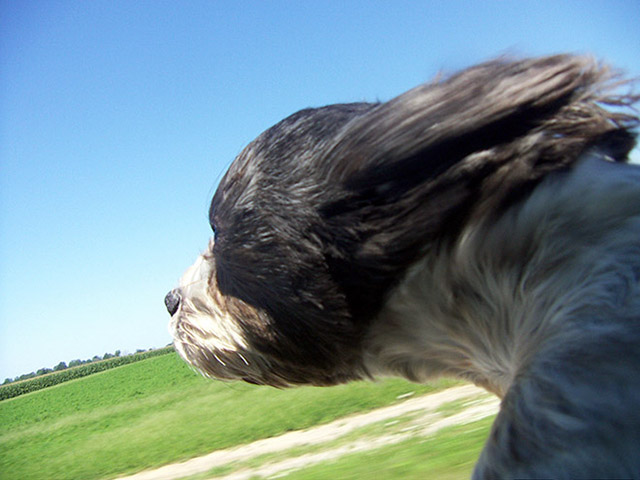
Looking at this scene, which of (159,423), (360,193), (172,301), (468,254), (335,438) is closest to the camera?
(468,254)

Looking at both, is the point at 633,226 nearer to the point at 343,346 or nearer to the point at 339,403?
the point at 343,346

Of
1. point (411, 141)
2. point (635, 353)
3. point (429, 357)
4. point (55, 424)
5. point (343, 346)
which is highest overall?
point (411, 141)

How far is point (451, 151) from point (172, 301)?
1596 millimetres

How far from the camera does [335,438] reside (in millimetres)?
10766

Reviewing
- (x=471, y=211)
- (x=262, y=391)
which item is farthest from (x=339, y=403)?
(x=471, y=211)

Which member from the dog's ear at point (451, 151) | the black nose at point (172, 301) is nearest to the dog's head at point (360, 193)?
the dog's ear at point (451, 151)

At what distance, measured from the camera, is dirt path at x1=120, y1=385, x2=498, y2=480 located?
873 cm

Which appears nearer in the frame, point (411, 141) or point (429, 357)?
point (411, 141)

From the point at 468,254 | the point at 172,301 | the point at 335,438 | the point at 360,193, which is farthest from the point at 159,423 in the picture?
the point at 468,254

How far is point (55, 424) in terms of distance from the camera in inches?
1008

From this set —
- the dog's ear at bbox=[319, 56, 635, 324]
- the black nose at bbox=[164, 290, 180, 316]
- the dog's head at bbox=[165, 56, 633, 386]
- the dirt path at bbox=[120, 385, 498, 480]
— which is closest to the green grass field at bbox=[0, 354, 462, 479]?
the dirt path at bbox=[120, 385, 498, 480]

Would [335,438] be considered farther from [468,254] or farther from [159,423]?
[159,423]

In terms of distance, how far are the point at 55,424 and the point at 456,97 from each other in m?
28.0

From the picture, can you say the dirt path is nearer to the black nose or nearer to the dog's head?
the black nose
